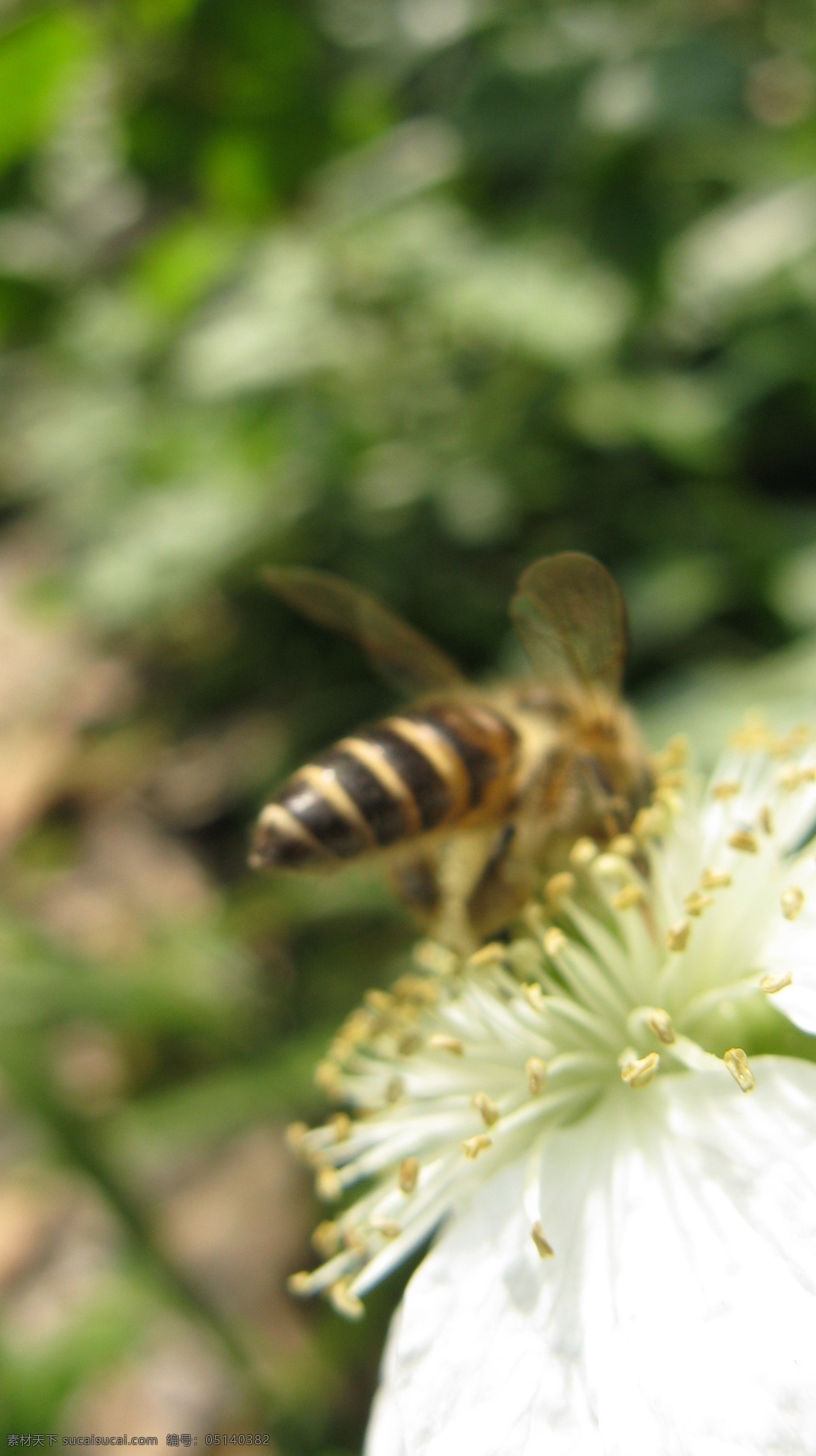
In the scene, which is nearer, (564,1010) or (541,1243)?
(541,1243)

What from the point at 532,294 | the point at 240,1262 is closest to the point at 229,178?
the point at 532,294

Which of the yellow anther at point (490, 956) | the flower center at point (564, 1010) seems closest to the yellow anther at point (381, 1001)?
the flower center at point (564, 1010)

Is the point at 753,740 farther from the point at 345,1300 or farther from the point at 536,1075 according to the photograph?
the point at 345,1300

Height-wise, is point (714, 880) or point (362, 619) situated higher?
point (362, 619)

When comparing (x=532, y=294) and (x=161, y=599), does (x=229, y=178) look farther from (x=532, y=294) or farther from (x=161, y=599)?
(x=161, y=599)

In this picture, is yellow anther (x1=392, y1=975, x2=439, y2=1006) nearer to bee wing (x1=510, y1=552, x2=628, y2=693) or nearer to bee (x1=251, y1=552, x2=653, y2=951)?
bee (x1=251, y1=552, x2=653, y2=951)

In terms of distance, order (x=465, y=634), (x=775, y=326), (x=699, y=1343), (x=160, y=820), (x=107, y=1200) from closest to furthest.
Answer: (x=699, y=1343), (x=107, y=1200), (x=775, y=326), (x=465, y=634), (x=160, y=820)

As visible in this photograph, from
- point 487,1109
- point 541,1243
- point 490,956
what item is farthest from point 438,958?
point 541,1243

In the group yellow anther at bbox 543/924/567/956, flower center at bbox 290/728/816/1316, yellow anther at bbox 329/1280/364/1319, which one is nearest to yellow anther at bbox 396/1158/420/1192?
flower center at bbox 290/728/816/1316
